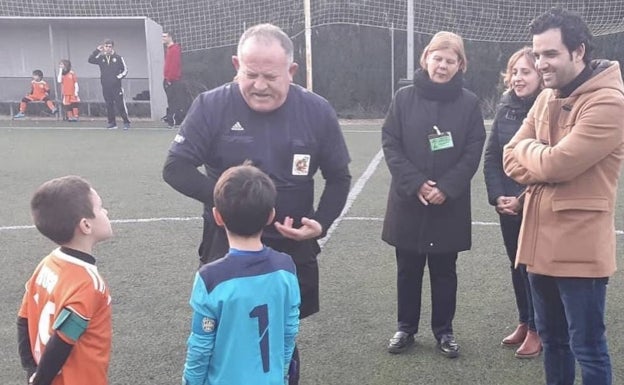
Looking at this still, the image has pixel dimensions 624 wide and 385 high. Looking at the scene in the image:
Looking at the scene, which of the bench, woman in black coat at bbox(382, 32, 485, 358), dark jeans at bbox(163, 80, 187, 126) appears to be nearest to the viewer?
woman in black coat at bbox(382, 32, 485, 358)

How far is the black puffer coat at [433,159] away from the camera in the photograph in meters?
3.84

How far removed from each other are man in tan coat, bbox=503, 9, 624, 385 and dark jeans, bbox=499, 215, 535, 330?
87cm

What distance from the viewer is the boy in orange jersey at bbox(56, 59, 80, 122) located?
16.3 meters

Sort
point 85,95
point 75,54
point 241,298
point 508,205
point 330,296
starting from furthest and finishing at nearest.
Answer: point 75,54
point 85,95
point 330,296
point 508,205
point 241,298

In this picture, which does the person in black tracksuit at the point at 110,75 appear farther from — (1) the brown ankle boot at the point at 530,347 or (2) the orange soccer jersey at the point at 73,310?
(2) the orange soccer jersey at the point at 73,310

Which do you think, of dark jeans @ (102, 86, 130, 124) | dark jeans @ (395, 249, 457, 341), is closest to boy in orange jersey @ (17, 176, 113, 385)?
dark jeans @ (395, 249, 457, 341)

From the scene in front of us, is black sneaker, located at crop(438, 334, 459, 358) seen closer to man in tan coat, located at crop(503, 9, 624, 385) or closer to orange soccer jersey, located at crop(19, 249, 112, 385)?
man in tan coat, located at crop(503, 9, 624, 385)

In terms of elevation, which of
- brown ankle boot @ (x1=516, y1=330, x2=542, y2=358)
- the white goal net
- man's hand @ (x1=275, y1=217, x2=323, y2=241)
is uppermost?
the white goal net

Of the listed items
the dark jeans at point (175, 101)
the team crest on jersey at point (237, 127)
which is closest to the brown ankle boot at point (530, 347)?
the team crest on jersey at point (237, 127)

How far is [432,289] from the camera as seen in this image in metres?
4.03

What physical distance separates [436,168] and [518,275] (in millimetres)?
784

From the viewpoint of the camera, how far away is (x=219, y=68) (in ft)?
60.1

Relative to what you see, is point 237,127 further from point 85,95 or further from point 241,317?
point 85,95

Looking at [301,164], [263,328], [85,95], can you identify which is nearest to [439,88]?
[301,164]
